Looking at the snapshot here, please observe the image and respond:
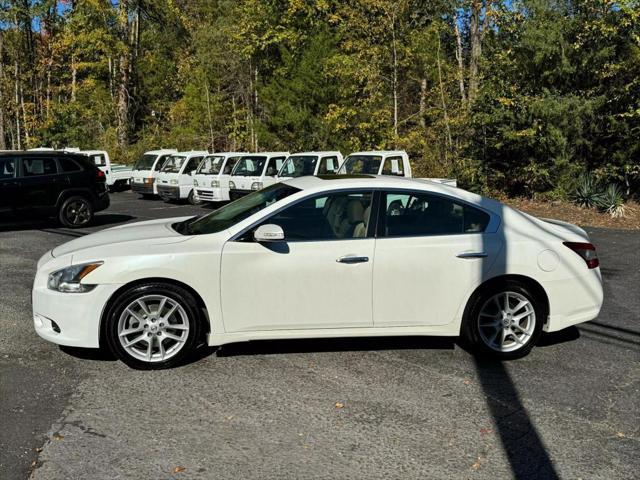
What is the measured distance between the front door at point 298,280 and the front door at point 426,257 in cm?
14

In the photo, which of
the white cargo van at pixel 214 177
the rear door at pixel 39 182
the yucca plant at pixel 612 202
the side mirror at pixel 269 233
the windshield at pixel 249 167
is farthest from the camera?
the white cargo van at pixel 214 177

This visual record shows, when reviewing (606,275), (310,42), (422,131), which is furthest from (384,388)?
(310,42)

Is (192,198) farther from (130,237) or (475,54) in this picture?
(130,237)

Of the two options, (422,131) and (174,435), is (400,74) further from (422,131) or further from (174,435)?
(174,435)

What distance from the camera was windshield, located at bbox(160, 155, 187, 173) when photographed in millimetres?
22422

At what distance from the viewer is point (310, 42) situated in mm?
29906

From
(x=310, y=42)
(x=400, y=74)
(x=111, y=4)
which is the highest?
(x=111, y=4)

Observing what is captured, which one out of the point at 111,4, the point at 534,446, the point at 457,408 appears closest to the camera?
the point at 534,446

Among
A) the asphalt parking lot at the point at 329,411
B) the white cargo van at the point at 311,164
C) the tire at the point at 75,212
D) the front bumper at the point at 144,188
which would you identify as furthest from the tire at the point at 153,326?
the front bumper at the point at 144,188

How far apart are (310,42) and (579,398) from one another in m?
27.2

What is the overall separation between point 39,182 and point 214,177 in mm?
6407

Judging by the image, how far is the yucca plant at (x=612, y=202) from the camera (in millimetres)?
16641

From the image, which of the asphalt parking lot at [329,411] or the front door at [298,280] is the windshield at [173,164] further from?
the front door at [298,280]

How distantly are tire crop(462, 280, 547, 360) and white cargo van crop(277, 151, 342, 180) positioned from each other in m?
12.2
